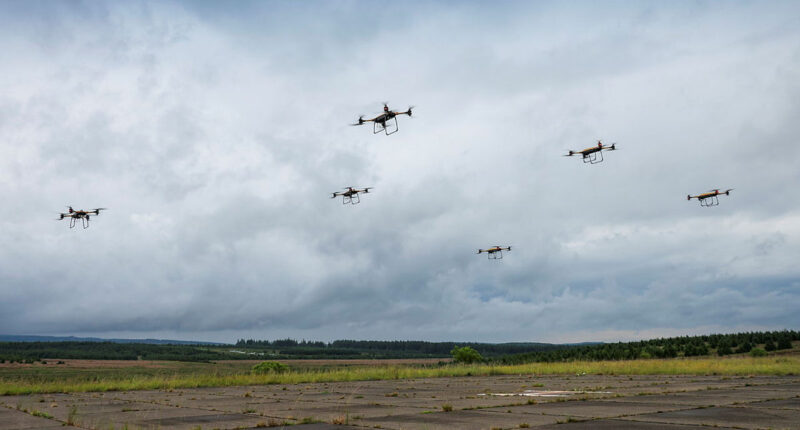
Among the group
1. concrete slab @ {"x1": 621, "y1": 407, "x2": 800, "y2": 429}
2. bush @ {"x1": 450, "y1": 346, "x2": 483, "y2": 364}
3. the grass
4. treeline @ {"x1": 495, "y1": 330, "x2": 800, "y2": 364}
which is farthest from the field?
bush @ {"x1": 450, "y1": 346, "x2": 483, "y2": 364}

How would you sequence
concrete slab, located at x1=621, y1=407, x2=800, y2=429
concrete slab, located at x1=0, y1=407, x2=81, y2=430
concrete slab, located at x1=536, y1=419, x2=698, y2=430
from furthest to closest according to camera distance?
1. concrete slab, located at x1=0, y1=407, x2=81, y2=430
2. concrete slab, located at x1=621, y1=407, x2=800, y2=429
3. concrete slab, located at x1=536, y1=419, x2=698, y2=430

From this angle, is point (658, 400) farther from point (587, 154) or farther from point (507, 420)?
point (587, 154)

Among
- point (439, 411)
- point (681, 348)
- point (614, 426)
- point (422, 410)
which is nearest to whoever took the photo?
point (614, 426)

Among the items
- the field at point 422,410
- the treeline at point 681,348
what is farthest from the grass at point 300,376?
the treeline at point 681,348

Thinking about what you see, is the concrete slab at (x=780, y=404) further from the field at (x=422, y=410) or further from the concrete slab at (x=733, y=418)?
the concrete slab at (x=733, y=418)

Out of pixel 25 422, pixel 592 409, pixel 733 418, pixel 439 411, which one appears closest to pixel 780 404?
pixel 733 418

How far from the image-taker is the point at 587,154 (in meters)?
48.4

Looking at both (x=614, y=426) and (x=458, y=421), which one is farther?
(x=458, y=421)

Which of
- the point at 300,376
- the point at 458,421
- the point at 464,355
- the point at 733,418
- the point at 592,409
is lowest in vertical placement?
the point at 464,355

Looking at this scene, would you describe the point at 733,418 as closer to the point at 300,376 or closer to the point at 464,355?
the point at 300,376

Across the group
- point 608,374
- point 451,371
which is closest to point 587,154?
point 608,374

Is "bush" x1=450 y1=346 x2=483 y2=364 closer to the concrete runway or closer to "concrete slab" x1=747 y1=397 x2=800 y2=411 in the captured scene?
the concrete runway

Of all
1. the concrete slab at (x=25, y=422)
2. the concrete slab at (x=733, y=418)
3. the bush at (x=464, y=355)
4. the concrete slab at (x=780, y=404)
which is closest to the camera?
the concrete slab at (x=733, y=418)

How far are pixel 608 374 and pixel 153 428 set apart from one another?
131ft
